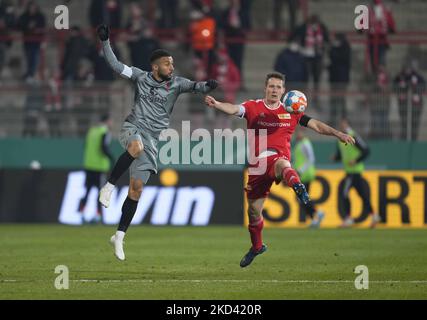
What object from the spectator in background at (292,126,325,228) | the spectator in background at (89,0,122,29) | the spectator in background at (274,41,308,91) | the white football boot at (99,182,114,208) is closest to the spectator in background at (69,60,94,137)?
the spectator in background at (89,0,122,29)

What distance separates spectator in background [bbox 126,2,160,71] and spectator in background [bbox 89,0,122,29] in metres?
0.46

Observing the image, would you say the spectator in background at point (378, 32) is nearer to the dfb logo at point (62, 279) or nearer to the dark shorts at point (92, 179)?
the dark shorts at point (92, 179)

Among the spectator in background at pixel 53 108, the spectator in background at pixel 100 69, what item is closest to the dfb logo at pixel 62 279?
the spectator in background at pixel 53 108

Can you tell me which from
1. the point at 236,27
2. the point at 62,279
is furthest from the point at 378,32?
the point at 62,279

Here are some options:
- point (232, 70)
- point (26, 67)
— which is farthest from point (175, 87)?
point (26, 67)

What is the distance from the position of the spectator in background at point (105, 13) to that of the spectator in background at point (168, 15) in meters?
1.13

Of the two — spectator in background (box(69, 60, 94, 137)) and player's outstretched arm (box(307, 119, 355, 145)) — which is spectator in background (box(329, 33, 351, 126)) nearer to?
spectator in background (box(69, 60, 94, 137))

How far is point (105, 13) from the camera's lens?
92.1ft

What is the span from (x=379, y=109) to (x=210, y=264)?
11651 mm

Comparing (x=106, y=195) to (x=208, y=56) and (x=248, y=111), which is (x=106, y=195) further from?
(x=208, y=56)

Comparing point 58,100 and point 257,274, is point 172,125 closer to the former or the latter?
point 58,100

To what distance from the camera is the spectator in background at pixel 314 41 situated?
2698 centimetres

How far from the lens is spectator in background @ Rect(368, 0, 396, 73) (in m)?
27.3

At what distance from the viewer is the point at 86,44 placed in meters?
27.4
